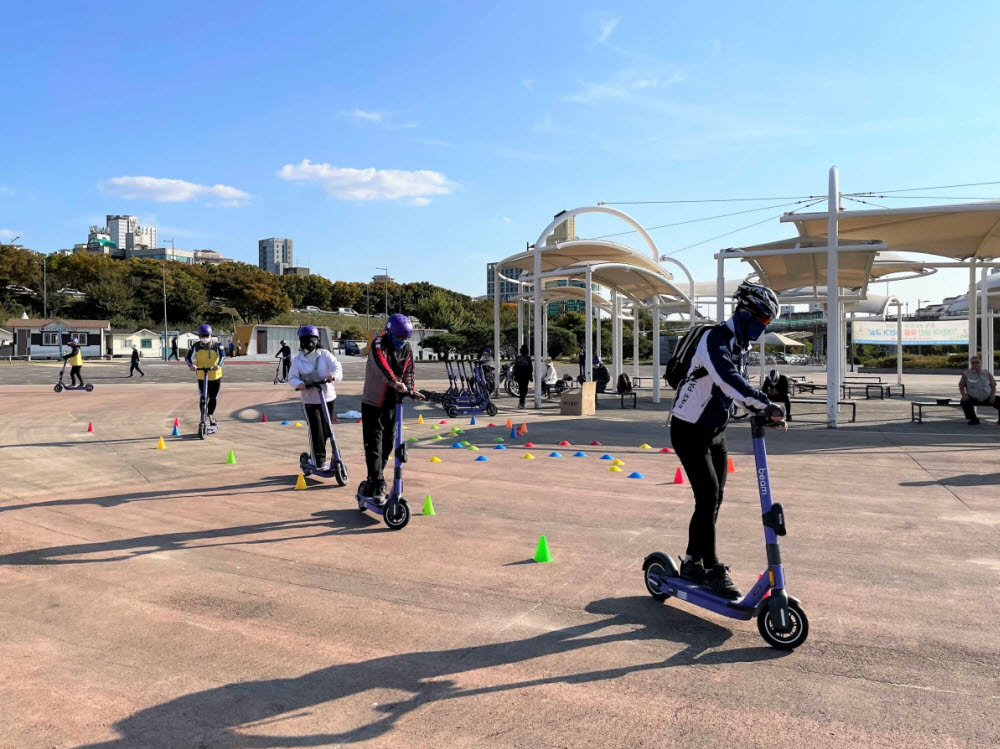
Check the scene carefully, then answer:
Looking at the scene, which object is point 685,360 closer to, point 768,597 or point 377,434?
point 768,597

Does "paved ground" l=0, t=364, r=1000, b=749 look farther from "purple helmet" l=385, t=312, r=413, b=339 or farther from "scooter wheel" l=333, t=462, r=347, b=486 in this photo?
"purple helmet" l=385, t=312, r=413, b=339

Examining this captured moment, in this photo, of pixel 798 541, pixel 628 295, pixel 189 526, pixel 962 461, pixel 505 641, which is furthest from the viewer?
pixel 628 295

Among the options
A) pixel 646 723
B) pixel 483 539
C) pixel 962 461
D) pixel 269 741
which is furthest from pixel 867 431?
pixel 269 741

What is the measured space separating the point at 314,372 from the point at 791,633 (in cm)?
618

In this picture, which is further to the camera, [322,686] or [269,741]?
[322,686]

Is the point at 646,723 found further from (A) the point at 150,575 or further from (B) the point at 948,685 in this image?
(A) the point at 150,575

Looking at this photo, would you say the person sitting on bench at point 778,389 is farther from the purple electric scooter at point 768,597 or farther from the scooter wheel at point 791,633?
the scooter wheel at point 791,633

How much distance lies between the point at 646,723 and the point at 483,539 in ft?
10.1

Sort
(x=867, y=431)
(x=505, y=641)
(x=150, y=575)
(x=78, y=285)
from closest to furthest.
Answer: (x=505, y=641) → (x=150, y=575) → (x=867, y=431) → (x=78, y=285)

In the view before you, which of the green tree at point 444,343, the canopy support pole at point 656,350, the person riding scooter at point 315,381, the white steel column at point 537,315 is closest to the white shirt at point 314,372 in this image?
the person riding scooter at point 315,381

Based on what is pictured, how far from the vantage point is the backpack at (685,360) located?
4.26 meters

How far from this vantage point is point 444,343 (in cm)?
7906

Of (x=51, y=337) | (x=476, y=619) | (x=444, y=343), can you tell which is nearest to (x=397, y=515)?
(x=476, y=619)

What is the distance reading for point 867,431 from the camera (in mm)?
14172
